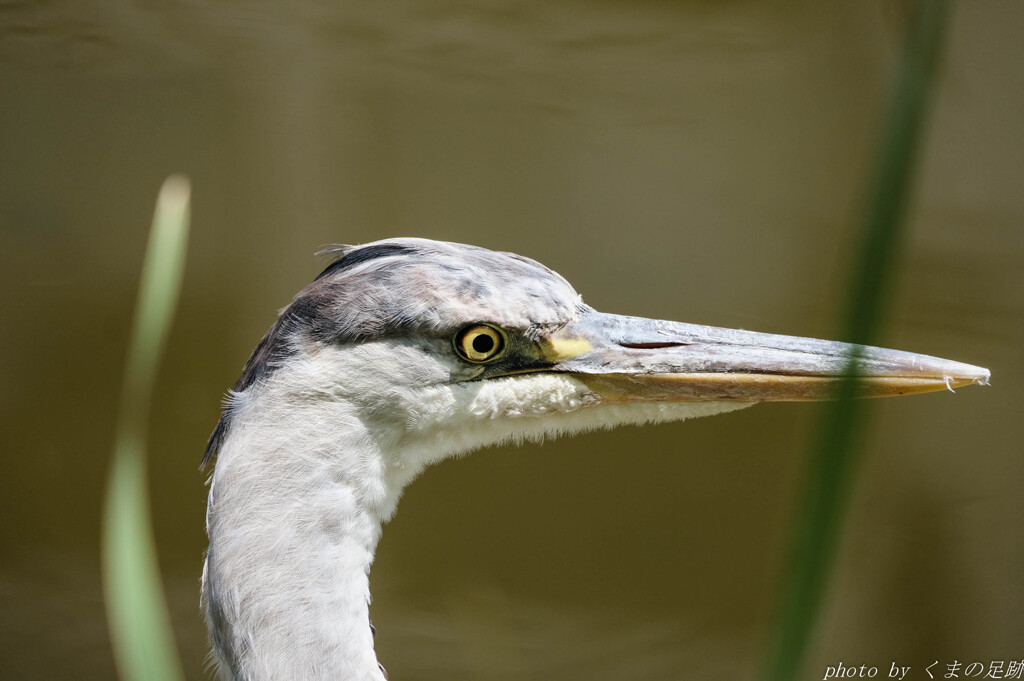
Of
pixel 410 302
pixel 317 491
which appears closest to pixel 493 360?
pixel 410 302

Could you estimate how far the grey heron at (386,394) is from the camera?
88 cm

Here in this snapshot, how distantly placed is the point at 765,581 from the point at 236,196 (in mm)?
1658

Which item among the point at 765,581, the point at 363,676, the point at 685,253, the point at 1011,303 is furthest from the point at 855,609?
the point at 363,676

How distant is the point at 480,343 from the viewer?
0.96 meters

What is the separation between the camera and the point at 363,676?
884 millimetres

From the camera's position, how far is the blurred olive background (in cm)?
182

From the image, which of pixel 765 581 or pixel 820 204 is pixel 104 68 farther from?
pixel 765 581

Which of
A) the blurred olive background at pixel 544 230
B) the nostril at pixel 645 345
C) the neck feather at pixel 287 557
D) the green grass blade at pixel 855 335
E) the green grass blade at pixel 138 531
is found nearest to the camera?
the green grass blade at pixel 855 335

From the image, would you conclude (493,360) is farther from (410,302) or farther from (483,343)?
(410,302)

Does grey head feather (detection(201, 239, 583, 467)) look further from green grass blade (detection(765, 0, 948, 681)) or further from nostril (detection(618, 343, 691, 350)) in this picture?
green grass blade (detection(765, 0, 948, 681))

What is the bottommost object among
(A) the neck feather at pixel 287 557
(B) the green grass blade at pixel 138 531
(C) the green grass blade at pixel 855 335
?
(A) the neck feather at pixel 287 557

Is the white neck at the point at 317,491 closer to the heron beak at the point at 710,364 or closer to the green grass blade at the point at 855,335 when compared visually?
the heron beak at the point at 710,364

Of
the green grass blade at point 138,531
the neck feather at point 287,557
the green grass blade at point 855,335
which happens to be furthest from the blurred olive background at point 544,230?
the green grass blade at point 855,335

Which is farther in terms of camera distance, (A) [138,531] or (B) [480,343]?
(B) [480,343]
